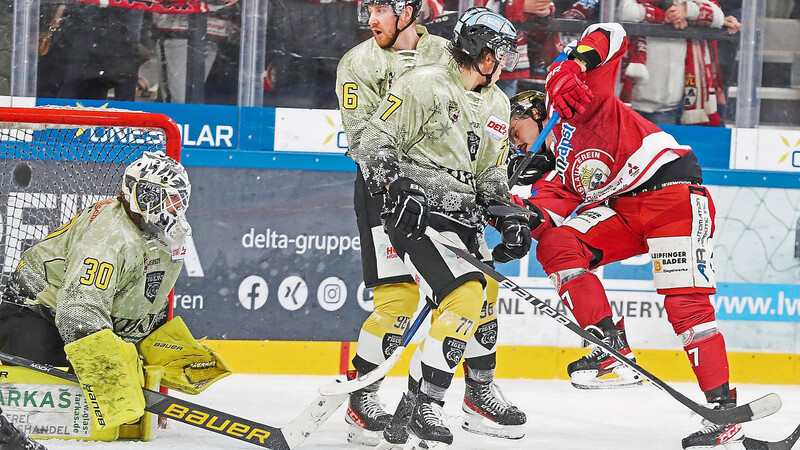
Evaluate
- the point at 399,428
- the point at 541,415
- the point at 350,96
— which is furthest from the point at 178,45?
the point at 399,428

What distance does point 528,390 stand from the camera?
15.1 ft

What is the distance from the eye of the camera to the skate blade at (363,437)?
3.36m

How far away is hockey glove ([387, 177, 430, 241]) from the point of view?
2859mm

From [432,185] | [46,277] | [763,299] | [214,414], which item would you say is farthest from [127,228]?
[763,299]

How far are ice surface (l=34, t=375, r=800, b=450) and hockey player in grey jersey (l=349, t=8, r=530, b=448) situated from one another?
1.79ft

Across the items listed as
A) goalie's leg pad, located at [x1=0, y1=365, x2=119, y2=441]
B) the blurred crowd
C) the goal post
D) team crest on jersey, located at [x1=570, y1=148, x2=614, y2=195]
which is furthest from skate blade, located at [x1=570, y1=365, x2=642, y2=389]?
the blurred crowd

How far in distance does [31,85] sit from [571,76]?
254cm

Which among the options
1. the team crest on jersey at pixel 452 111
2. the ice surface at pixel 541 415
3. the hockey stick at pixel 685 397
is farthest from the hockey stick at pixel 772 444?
the team crest on jersey at pixel 452 111

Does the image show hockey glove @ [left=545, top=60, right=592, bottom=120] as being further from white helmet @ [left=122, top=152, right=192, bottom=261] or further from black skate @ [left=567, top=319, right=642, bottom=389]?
white helmet @ [left=122, top=152, right=192, bottom=261]

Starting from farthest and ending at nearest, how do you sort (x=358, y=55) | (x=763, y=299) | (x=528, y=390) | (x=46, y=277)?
(x=763, y=299) → (x=528, y=390) → (x=358, y=55) → (x=46, y=277)

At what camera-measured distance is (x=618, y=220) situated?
364 cm

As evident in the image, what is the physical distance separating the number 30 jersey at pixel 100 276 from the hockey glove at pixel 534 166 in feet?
4.12

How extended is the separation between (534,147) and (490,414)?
36.5 inches

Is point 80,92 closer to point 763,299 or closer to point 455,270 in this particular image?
point 455,270
